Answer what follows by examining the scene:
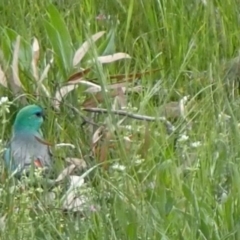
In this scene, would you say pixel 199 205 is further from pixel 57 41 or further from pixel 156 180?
pixel 57 41

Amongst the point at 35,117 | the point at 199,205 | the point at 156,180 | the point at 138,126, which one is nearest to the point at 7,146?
the point at 35,117

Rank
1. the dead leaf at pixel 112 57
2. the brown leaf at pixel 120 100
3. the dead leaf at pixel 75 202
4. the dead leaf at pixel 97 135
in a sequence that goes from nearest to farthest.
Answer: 1. the dead leaf at pixel 75 202
2. the dead leaf at pixel 97 135
3. the brown leaf at pixel 120 100
4. the dead leaf at pixel 112 57

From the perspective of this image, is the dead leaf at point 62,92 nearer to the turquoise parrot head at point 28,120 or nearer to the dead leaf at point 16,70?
the dead leaf at point 16,70

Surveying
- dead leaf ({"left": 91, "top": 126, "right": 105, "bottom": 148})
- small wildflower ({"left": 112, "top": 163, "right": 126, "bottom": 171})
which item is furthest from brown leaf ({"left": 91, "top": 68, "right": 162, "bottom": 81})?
small wildflower ({"left": 112, "top": 163, "right": 126, "bottom": 171})

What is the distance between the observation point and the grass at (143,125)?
256 centimetres

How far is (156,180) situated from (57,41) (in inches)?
40.1

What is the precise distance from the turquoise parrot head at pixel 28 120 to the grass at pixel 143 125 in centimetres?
10

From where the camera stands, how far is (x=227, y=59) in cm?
383

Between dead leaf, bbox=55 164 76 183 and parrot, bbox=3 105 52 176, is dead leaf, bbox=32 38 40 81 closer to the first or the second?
parrot, bbox=3 105 52 176

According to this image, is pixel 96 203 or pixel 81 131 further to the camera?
pixel 81 131

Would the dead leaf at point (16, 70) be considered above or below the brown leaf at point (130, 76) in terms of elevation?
above

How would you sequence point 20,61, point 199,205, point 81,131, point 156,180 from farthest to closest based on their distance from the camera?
point 20,61 < point 81,131 < point 156,180 < point 199,205

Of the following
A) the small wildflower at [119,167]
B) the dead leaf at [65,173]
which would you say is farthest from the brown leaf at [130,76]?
the small wildflower at [119,167]

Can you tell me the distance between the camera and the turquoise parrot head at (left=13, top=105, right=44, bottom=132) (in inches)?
124
